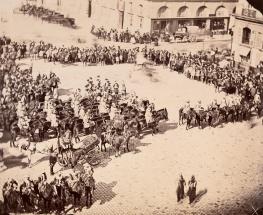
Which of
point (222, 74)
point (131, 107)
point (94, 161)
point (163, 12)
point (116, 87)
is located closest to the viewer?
point (94, 161)

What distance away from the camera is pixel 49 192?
820 cm

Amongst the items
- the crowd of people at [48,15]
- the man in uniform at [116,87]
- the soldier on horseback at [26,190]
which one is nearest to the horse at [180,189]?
the man in uniform at [116,87]

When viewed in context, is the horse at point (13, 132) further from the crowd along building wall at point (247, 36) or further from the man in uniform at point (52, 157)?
the crowd along building wall at point (247, 36)

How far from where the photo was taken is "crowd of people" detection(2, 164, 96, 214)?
8039 millimetres

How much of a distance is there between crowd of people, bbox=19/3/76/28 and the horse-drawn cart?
2.01 meters

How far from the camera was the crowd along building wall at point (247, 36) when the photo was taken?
9648 millimetres

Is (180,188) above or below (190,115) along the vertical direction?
below

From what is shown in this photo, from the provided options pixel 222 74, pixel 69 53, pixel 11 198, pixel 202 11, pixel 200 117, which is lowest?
pixel 11 198

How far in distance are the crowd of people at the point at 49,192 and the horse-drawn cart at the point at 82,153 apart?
147 mm

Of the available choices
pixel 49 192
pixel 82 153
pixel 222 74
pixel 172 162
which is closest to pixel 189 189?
pixel 172 162

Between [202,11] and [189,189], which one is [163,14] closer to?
[202,11]

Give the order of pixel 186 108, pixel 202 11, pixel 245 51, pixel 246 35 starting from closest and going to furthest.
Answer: pixel 186 108 < pixel 202 11 < pixel 245 51 < pixel 246 35

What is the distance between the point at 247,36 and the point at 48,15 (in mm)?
4063

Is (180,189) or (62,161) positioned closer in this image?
(62,161)
